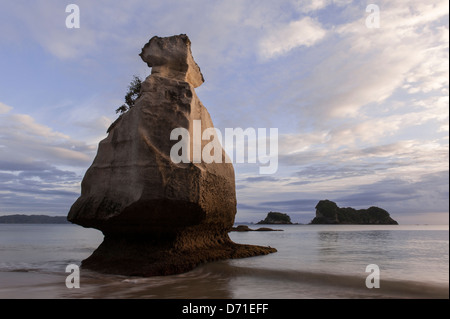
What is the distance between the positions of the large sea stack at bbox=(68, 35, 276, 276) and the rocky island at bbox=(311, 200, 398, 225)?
72800 mm

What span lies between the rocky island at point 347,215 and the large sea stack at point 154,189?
72800 mm

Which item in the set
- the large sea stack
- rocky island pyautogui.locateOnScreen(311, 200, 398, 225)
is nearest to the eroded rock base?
the large sea stack

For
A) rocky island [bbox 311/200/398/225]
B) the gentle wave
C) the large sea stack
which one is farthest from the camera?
rocky island [bbox 311/200/398/225]

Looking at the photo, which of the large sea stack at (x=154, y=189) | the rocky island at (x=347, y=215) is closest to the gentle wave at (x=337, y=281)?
→ the large sea stack at (x=154, y=189)

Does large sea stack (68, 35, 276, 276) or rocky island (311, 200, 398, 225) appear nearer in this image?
large sea stack (68, 35, 276, 276)

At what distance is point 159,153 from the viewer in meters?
7.47

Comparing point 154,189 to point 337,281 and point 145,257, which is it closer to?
point 145,257

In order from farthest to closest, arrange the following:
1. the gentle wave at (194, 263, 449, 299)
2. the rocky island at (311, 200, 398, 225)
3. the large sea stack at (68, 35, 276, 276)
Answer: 1. the rocky island at (311, 200, 398, 225)
2. the large sea stack at (68, 35, 276, 276)
3. the gentle wave at (194, 263, 449, 299)

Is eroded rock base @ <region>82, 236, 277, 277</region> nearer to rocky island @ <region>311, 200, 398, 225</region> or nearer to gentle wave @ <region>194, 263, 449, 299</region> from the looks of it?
gentle wave @ <region>194, 263, 449, 299</region>

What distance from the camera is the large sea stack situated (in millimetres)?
7281

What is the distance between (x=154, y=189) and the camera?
7.18 meters

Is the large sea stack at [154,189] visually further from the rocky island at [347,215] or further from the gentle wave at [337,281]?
the rocky island at [347,215]

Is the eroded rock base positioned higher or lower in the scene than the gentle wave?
higher

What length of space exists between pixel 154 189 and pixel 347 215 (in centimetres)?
7726
